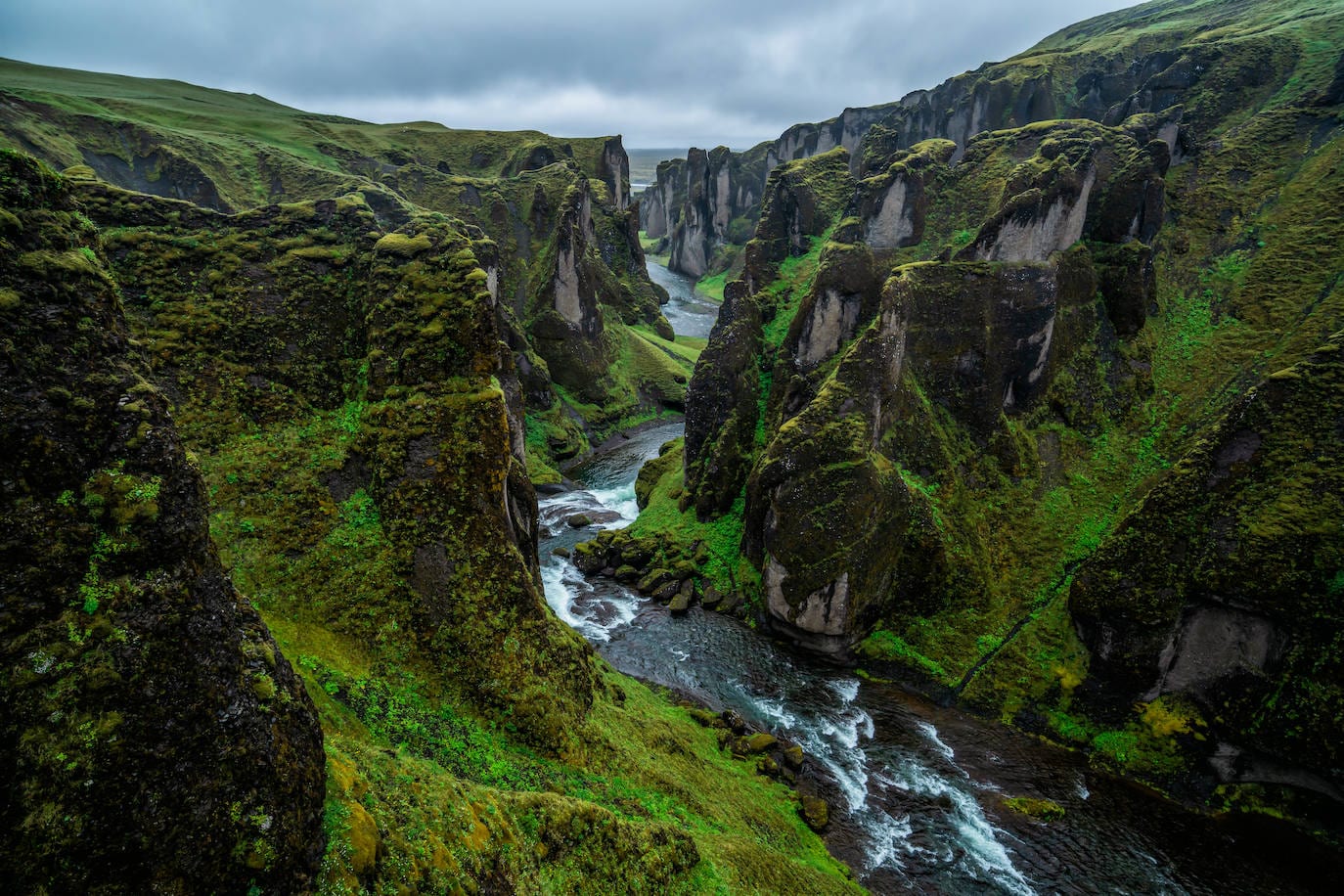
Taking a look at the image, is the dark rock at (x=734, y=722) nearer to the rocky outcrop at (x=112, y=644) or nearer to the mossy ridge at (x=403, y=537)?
the mossy ridge at (x=403, y=537)

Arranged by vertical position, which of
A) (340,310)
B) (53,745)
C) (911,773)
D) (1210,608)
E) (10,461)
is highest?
(340,310)

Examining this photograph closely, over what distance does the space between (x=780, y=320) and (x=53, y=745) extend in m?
42.9

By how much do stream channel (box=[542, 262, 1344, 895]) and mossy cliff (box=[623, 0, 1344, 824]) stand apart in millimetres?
1603

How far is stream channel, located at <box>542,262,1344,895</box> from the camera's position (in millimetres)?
20141

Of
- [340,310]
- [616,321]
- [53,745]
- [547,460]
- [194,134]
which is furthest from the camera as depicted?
[616,321]

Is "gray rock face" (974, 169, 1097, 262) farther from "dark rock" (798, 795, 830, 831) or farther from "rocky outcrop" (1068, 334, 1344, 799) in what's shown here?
"dark rock" (798, 795, 830, 831)

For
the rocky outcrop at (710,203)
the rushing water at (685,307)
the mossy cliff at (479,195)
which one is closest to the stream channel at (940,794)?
the mossy cliff at (479,195)

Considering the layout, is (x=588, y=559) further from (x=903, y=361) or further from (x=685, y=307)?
(x=685, y=307)

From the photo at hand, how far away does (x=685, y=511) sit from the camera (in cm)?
4269

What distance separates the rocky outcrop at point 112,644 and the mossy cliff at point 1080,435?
25770mm

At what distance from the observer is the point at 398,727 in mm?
13148

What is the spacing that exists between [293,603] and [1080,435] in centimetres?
3924

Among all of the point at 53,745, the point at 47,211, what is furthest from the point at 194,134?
the point at 53,745

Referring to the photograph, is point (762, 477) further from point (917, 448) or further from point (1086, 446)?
point (1086, 446)
